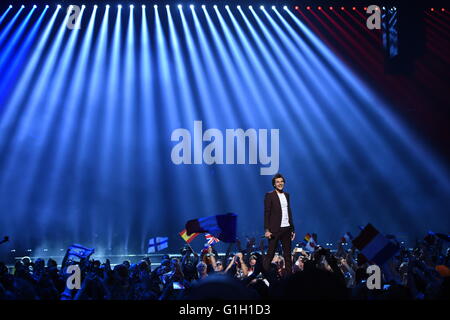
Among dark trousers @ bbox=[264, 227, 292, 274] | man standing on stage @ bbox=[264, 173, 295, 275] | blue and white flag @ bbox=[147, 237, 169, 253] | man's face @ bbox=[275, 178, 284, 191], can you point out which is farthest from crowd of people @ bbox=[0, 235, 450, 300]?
blue and white flag @ bbox=[147, 237, 169, 253]

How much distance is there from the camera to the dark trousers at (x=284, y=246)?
6938 mm

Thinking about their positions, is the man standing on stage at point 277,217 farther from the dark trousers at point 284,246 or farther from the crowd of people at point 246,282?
the crowd of people at point 246,282

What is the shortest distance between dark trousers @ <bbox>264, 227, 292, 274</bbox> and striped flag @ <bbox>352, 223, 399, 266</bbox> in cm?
203

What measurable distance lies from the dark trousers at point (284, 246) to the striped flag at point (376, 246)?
2.03 meters

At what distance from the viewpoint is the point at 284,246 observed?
7.17m

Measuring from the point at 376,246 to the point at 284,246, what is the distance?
233 cm

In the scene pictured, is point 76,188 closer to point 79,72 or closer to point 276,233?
point 79,72

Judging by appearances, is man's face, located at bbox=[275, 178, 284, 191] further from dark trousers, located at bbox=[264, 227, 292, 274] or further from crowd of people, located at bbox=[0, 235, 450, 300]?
crowd of people, located at bbox=[0, 235, 450, 300]

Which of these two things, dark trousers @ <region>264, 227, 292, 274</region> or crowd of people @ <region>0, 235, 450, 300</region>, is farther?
dark trousers @ <region>264, 227, 292, 274</region>

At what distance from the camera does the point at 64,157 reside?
15555 millimetres

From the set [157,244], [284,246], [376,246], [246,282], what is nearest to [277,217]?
[284,246]

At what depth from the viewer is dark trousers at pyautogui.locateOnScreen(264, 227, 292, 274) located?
6938 mm
